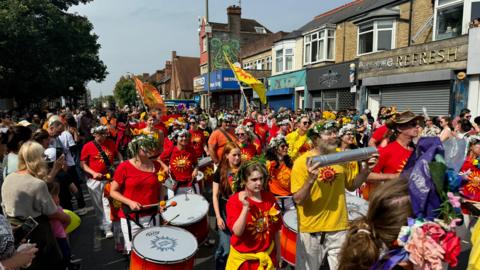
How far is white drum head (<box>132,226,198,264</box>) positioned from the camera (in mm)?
3270

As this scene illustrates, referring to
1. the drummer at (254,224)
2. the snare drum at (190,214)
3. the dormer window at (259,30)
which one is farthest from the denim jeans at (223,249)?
the dormer window at (259,30)

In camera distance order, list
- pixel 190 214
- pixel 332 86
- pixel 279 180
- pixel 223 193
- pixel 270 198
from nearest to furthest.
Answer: pixel 270 198, pixel 223 193, pixel 190 214, pixel 279 180, pixel 332 86

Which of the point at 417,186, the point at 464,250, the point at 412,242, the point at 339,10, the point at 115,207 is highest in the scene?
the point at 339,10

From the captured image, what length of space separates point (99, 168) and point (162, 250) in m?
2.99

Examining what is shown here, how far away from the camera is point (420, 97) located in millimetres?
14570

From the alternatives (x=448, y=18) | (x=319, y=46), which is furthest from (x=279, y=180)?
(x=319, y=46)

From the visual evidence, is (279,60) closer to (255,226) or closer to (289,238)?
(289,238)

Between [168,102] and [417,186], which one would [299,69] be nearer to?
[168,102]

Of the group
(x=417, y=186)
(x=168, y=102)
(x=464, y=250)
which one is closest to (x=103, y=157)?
(x=417, y=186)

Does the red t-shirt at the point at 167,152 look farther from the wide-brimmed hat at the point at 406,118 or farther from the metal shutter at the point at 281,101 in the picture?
the metal shutter at the point at 281,101

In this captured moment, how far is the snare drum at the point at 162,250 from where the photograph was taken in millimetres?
3232

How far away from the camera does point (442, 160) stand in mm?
1511

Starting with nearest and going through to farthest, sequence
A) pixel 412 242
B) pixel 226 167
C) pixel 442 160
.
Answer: pixel 412 242 < pixel 442 160 < pixel 226 167

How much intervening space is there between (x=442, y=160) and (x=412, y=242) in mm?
398
